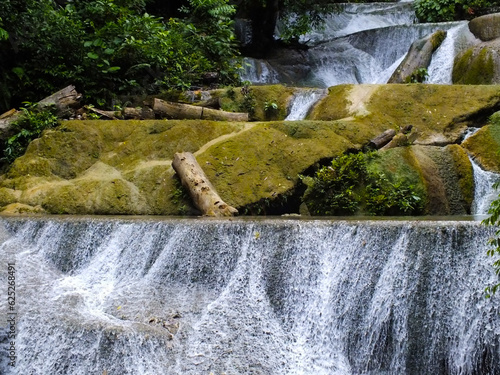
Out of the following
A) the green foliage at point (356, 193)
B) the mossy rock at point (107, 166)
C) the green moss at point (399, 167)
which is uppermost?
the green moss at point (399, 167)

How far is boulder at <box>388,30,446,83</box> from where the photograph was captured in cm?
1269

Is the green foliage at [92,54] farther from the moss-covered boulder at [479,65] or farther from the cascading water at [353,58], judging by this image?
the moss-covered boulder at [479,65]

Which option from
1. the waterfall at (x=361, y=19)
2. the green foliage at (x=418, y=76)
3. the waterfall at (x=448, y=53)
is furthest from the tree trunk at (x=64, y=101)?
the waterfall at (x=361, y=19)

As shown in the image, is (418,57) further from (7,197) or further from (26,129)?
(7,197)

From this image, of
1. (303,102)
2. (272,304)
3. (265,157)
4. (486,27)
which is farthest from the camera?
(486,27)

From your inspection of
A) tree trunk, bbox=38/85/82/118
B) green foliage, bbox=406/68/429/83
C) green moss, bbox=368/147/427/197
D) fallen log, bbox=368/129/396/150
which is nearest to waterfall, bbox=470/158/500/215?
green moss, bbox=368/147/427/197

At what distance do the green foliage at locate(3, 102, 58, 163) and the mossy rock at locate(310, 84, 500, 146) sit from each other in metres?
5.80

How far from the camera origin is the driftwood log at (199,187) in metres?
7.61

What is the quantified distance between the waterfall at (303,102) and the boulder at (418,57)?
2632 millimetres

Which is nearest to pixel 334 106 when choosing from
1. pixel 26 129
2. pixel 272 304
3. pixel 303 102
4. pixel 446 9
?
pixel 303 102

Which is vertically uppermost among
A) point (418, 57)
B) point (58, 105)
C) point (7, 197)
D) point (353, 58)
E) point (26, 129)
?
point (418, 57)

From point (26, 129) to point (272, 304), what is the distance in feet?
23.1

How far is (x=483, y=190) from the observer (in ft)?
27.2

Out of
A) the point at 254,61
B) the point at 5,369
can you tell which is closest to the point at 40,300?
the point at 5,369
